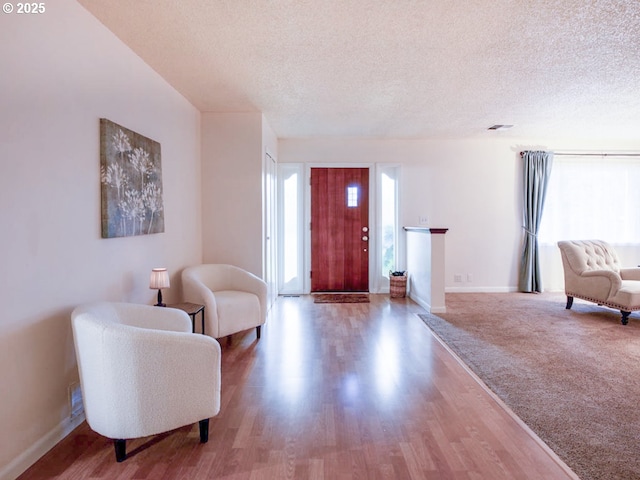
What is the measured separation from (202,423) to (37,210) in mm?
1376

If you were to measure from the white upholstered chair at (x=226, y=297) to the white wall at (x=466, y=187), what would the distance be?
2636 mm

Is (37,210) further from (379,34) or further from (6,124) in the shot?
(379,34)

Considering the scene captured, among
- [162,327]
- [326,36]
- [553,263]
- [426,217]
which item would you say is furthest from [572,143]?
[162,327]

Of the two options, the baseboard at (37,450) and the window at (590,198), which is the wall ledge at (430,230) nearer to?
the window at (590,198)

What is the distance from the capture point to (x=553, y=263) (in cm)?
619

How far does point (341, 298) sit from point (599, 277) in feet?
10.7

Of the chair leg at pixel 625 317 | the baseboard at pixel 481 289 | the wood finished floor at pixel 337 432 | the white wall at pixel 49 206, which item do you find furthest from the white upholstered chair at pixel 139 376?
the baseboard at pixel 481 289

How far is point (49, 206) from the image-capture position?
1.98 m

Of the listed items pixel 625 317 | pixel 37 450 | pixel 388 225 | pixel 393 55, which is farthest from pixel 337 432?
pixel 388 225

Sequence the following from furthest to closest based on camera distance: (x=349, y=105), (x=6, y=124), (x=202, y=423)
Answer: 1. (x=349, y=105)
2. (x=202, y=423)
3. (x=6, y=124)

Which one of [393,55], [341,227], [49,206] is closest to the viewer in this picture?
[49,206]

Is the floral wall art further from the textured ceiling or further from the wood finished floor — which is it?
the wood finished floor

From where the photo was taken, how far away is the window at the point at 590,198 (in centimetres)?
611

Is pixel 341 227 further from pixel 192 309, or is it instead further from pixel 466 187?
pixel 192 309
